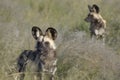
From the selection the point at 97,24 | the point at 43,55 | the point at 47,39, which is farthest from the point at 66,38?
the point at 97,24

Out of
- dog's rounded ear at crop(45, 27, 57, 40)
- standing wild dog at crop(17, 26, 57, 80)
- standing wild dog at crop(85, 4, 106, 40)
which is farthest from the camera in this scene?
standing wild dog at crop(85, 4, 106, 40)

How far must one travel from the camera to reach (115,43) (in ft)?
32.0

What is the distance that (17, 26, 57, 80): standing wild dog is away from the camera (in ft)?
23.3

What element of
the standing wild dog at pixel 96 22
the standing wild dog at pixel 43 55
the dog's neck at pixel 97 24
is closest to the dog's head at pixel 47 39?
the standing wild dog at pixel 43 55

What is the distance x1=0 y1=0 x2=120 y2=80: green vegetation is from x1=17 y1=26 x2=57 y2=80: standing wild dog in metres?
0.16

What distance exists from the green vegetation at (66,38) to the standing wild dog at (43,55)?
0.16m

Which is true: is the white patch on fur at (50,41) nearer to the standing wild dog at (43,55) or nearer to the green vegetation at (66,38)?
the standing wild dog at (43,55)

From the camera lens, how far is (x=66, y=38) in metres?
8.91

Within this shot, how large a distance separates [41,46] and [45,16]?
492cm

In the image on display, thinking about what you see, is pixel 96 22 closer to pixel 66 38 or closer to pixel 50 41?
pixel 66 38

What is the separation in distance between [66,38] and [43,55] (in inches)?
70.8

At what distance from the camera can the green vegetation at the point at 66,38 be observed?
7.27 meters

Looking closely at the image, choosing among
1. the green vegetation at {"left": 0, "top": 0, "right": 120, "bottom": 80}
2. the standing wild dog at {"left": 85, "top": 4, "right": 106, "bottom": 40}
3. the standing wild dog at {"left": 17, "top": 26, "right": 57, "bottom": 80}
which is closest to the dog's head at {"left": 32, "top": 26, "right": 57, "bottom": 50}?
the standing wild dog at {"left": 17, "top": 26, "right": 57, "bottom": 80}

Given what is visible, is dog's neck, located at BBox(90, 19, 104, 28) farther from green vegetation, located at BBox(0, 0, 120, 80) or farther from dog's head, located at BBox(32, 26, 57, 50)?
dog's head, located at BBox(32, 26, 57, 50)
